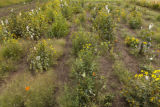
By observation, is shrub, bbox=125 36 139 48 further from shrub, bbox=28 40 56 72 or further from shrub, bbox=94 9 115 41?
shrub, bbox=28 40 56 72

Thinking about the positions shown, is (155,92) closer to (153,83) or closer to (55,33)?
(153,83)

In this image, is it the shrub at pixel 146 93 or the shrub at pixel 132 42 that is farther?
the shrub at pixel 132 42

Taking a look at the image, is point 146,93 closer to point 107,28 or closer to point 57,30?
point 107,28

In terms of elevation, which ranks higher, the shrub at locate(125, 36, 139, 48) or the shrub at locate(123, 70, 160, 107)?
the shrub at locate(125, 36, 139, 48)

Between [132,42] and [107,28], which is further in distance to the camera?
[107,28]

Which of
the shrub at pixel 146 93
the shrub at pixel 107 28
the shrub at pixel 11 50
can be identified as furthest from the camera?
the shrub at pixel 107 28

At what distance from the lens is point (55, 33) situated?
5.61 metres

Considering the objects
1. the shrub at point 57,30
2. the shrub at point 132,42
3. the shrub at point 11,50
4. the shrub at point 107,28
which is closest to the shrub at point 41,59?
the shrub at point 11,50

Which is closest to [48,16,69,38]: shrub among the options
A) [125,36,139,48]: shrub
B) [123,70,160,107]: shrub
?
[125,36,139,48]: shrub

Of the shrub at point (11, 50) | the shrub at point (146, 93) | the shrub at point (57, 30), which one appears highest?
the shrub at point (57, 30)

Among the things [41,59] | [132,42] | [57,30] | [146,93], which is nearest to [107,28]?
[132,42]

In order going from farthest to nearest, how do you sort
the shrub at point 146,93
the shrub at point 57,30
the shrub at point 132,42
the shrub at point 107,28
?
1. the shrub at point 57,30
2. the shrub at point 107,28
3. the shrub at point 132,42
4. the shrub at point 146,93

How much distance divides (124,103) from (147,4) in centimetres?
1020

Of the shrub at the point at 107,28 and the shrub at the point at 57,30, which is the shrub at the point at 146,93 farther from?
the shrub at the point at 57,30
